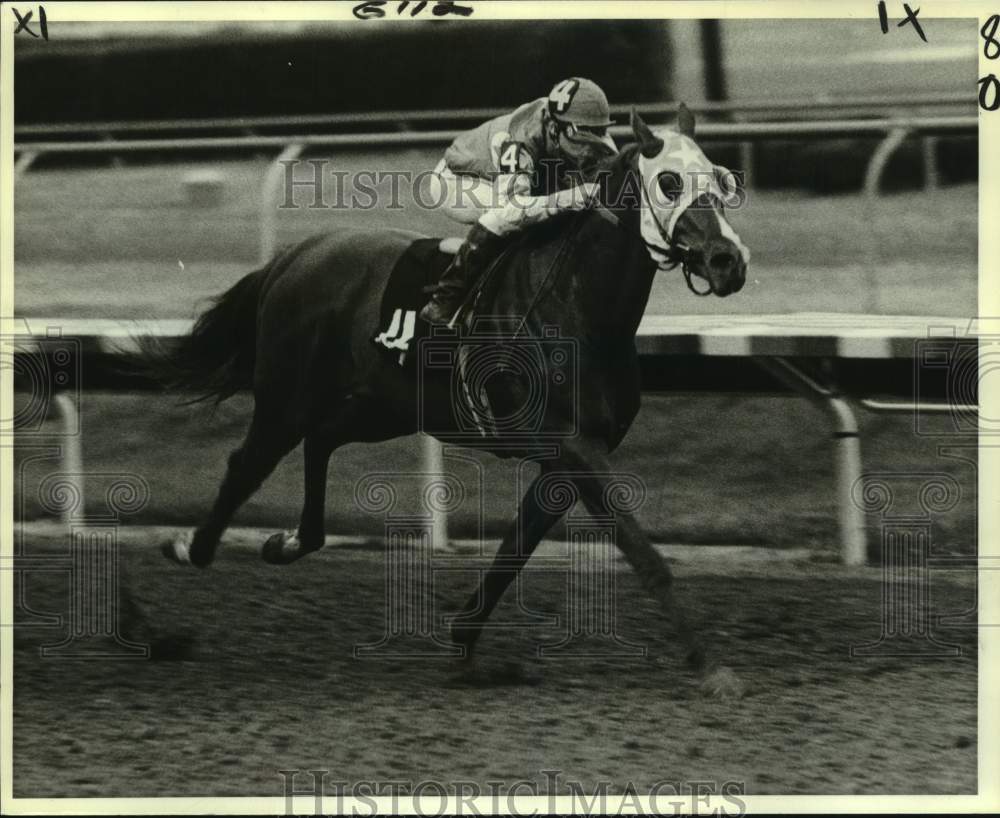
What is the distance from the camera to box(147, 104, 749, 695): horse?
4.76m

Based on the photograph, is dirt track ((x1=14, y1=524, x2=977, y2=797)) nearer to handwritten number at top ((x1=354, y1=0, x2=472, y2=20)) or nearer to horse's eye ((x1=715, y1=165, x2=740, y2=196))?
horse's eye ((x1=715, y1=165, x2=740, y2=196))

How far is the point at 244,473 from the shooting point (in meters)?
5.17

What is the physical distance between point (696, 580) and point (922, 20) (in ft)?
5.98

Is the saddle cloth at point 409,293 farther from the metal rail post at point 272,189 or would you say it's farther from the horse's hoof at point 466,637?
the horse's hoof at point 466,637

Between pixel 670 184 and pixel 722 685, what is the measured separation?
144 centimetres

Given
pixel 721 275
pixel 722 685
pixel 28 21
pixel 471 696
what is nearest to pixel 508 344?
pixel 721 275

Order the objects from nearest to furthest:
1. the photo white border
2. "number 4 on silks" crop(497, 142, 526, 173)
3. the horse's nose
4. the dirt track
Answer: the horse's nose
the dirt track
"number 4 on silks" crop(497, 142, 526, 173)
the photo white border

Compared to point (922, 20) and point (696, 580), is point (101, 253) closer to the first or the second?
point (696, 580)

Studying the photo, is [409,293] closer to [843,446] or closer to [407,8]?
[407,8]

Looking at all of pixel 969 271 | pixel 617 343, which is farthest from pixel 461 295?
pixel 969 271

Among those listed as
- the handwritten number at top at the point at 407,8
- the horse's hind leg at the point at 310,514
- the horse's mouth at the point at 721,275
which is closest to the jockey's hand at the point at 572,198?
the horse's mouth at the point at 721,275

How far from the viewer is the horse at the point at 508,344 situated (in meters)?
4.76

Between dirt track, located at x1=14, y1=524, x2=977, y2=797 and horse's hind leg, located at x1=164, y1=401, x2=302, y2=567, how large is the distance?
0.21 feet

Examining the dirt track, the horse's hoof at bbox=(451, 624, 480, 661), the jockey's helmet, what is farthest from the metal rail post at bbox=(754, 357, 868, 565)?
the horse's hoof at bbox=(451, 624, 480, 661)
